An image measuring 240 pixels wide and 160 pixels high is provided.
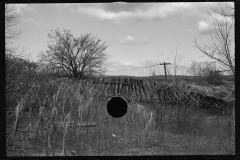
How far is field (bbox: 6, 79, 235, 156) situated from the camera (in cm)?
183

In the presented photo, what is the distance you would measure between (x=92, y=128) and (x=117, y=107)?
6.37ft

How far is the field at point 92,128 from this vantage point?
183cm

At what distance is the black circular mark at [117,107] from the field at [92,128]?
0.46m

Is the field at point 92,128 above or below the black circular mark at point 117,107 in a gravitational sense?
below

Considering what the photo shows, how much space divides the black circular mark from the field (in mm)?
462

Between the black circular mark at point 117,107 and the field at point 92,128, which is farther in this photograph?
the field at point 92,128

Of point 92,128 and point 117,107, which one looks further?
point 92,128

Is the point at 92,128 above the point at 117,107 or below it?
below

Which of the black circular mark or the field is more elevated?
the black circular mark

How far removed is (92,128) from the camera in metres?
3.14

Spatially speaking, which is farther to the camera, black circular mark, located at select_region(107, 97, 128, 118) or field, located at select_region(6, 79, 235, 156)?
field, located at select_region(6, 79, 235, 156)

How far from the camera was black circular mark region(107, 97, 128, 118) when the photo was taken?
1.28 meters

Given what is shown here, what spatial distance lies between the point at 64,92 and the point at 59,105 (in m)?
0.47

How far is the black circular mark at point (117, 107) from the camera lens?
1283 mm
